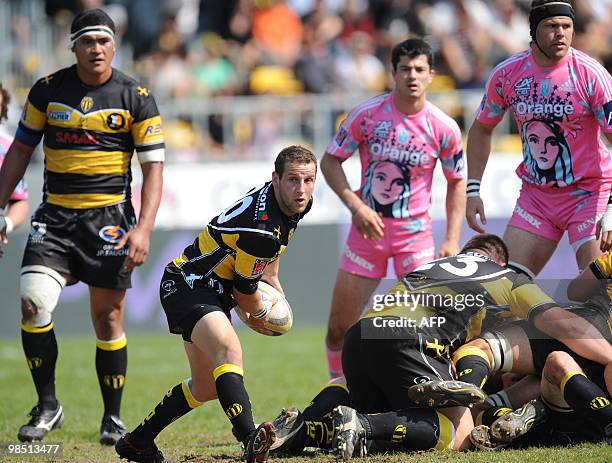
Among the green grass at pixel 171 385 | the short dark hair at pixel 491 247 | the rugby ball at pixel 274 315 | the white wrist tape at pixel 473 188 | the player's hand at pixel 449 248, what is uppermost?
the white wrist tape at pixel 473 188

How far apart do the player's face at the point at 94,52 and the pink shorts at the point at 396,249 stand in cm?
247

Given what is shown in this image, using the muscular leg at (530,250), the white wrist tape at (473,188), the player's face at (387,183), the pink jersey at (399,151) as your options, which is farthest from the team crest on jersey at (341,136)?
the muscular leg at (530,250)

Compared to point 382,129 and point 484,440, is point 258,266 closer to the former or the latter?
point 484,440

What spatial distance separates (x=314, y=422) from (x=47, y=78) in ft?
11.4

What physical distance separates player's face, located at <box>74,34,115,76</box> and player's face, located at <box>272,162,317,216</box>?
2.28m

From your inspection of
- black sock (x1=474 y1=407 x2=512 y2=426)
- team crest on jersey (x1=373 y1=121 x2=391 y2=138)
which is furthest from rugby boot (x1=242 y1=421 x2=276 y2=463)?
team crest on jersey (x1=373 y1=121 x2=391 y2=138)

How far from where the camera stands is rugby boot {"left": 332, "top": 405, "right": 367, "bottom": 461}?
6.09 meters

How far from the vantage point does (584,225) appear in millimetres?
7707

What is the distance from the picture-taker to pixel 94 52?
7.80m

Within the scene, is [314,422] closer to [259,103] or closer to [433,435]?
[433,435]

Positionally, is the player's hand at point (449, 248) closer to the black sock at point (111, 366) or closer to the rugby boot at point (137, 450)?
the black sock at point (111, 366)

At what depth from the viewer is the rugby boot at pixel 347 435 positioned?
609 cm

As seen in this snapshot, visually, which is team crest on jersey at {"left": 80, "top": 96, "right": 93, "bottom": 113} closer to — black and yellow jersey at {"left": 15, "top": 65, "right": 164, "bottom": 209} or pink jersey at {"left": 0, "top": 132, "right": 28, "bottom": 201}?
black and yellow jersey at {"left": 15, "top": 65, "right": 164, "bottom": 209}

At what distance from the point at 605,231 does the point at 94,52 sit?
12.9 feet
